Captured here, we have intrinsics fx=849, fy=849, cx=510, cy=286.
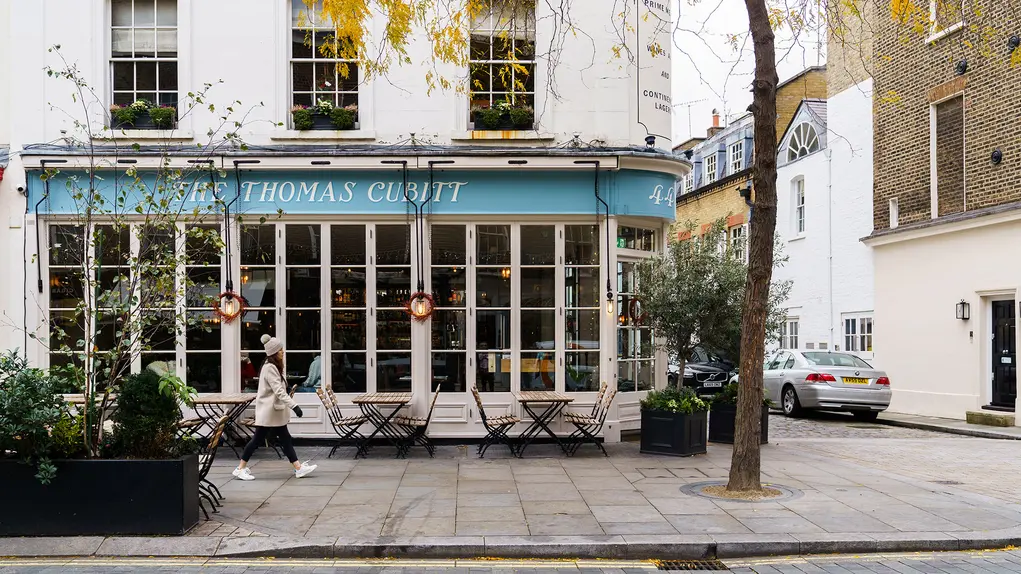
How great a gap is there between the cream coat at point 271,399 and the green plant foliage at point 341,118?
4098 mm

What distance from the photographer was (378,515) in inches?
323

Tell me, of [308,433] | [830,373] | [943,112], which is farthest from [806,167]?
[308,433]

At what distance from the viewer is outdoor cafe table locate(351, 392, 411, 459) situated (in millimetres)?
11602

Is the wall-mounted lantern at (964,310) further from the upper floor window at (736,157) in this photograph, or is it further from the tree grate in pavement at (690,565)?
the tree grate in pavement at (690,565)

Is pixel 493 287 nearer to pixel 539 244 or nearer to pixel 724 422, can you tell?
pixel 539 244

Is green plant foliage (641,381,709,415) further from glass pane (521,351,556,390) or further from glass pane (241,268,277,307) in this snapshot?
glass pane (241,268,277,307)

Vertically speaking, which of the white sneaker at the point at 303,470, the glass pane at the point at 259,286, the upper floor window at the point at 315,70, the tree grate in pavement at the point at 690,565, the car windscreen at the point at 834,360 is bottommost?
the tree grate in pavement at the point at 690,565

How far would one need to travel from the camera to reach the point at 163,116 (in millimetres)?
12422

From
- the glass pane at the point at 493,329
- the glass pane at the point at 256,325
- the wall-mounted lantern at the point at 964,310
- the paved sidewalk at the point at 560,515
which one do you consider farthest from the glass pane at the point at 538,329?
the wall-mounted lantern at the point at 964,310

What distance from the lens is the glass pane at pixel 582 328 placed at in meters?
12.9

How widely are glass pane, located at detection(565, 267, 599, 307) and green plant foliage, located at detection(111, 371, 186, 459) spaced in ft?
21.7

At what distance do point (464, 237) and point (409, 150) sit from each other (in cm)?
153

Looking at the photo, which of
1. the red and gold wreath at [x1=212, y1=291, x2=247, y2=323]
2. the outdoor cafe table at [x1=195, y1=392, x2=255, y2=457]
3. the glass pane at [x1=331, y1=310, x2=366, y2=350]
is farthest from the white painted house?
the outdoor cafe table at [x1=195, y1=392, x2=255, y2=457]

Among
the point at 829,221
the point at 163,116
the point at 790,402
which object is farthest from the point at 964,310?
the point at 163,116
